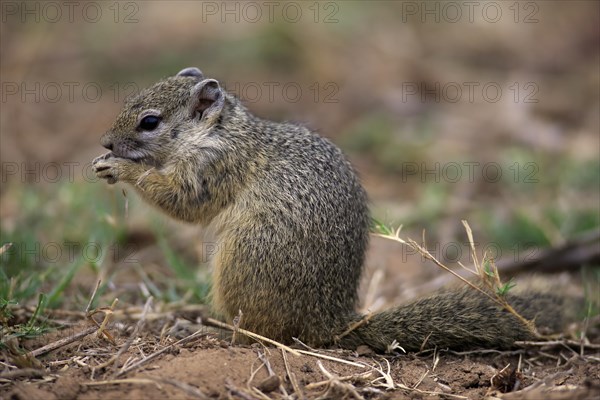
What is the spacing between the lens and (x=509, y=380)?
4391 millimetres

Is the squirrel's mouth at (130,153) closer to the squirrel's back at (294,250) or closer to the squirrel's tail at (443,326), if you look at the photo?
the squirrel's back at (294,250)

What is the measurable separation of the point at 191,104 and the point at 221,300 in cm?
146

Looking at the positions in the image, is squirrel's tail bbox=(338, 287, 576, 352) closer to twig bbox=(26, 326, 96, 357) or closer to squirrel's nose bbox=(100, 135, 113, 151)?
twig bbox=(26, 326, 96, 357)

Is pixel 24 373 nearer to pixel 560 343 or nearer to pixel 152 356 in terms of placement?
pixel 152 356

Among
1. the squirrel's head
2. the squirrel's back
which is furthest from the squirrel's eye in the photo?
the squirrel's back

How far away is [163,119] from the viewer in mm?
5422

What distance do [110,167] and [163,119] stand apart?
1.69 feet

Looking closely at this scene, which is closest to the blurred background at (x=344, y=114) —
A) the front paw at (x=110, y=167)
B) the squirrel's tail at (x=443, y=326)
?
the front paw at (x=110, y=167)

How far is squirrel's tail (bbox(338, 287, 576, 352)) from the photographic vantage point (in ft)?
16.0

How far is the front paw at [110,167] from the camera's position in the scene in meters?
5.24

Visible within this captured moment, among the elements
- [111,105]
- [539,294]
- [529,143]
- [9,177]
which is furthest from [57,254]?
[529,143]

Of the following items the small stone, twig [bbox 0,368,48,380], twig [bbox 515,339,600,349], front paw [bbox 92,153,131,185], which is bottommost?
twig [bbox 515,339,600,349]

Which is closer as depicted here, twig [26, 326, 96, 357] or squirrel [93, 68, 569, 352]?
twig [26, 326, 96, 357]

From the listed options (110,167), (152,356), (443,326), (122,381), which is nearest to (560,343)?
(443,326)
